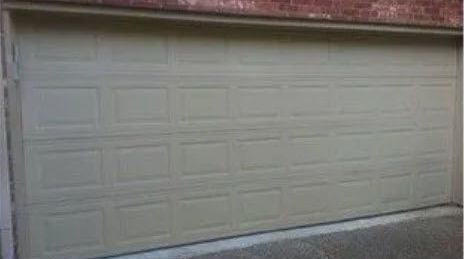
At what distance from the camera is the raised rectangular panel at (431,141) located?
7.06 m

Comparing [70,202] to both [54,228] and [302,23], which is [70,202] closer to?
[54,228]

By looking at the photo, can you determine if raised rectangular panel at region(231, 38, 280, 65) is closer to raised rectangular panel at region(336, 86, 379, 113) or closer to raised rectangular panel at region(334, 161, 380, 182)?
raised rectangular panel at region(336, 86, 379, 113)

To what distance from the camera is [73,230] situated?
526 centimetres

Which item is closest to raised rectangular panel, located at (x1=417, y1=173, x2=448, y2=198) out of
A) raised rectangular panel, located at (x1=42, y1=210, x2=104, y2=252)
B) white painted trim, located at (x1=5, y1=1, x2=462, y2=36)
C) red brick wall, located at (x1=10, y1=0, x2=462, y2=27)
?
→ white painted trim, located at (x1=5, y1=1, x2=462, y2=36)

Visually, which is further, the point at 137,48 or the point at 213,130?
the point at 213,130

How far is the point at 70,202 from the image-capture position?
5.21 m

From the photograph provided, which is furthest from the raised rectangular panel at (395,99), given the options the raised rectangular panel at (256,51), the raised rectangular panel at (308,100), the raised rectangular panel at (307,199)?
the raised rectangular panel at (256,51)

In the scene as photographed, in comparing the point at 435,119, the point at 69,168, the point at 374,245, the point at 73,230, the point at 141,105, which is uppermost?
the point at 141,105

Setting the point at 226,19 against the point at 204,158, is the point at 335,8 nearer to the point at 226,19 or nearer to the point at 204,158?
the point at 226,19

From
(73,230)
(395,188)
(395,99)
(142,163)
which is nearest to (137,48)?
(142,163)

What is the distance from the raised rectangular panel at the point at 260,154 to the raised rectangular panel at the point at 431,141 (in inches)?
72.2

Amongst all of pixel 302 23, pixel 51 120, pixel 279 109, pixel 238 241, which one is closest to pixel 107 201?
pixel 51 120

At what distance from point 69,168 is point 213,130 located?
4.44 ft

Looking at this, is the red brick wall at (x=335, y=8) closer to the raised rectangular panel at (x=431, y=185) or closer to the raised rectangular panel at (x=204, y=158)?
the raised rectangular panel at (x=204, y=158)
